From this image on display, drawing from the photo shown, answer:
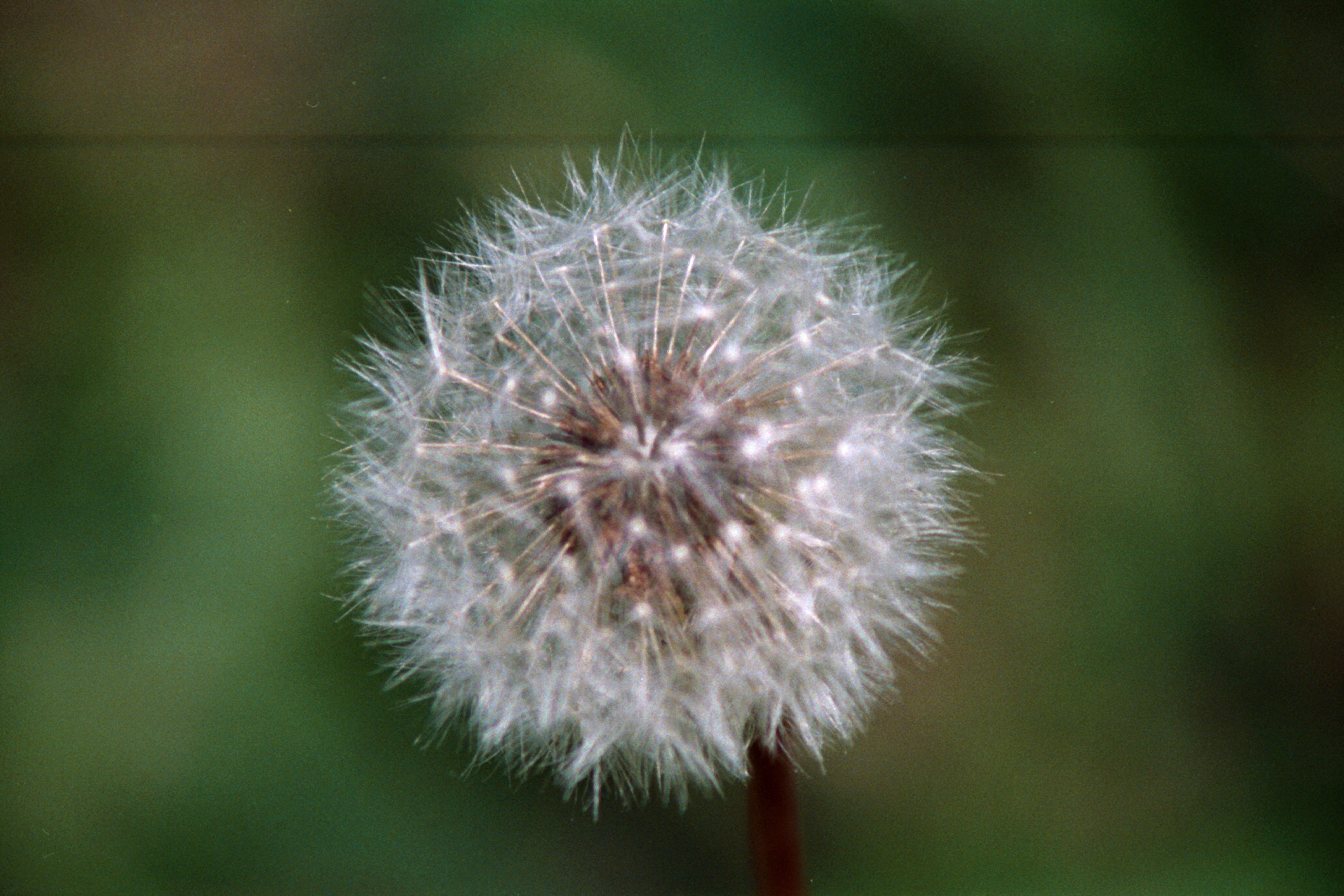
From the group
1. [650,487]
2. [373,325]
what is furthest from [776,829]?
[373,325]

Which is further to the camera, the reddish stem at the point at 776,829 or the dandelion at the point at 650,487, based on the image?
the reddish stem at the point at 776,829

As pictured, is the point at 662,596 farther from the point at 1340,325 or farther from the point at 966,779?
the point at 1340,325

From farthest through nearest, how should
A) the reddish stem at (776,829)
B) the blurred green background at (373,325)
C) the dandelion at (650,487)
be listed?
the blurred green background at (373,325), the reddish stem at (776,829), the dandelion at (650,487)

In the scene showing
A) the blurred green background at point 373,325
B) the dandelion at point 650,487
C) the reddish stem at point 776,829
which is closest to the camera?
the dandelion at point 650,487

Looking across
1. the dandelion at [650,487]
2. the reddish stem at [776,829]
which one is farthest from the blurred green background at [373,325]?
the dandelion at [650,487]

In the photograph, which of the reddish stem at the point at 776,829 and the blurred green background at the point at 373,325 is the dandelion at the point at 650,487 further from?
the blurred green background at the point at 373,325

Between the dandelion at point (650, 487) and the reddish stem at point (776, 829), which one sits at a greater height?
the dandelion at point (650, 487)

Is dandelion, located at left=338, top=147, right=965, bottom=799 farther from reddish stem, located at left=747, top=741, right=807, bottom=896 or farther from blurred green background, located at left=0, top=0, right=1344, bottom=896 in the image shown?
blurred green background, located at left=0, top=0, right=1344, bottom=896
